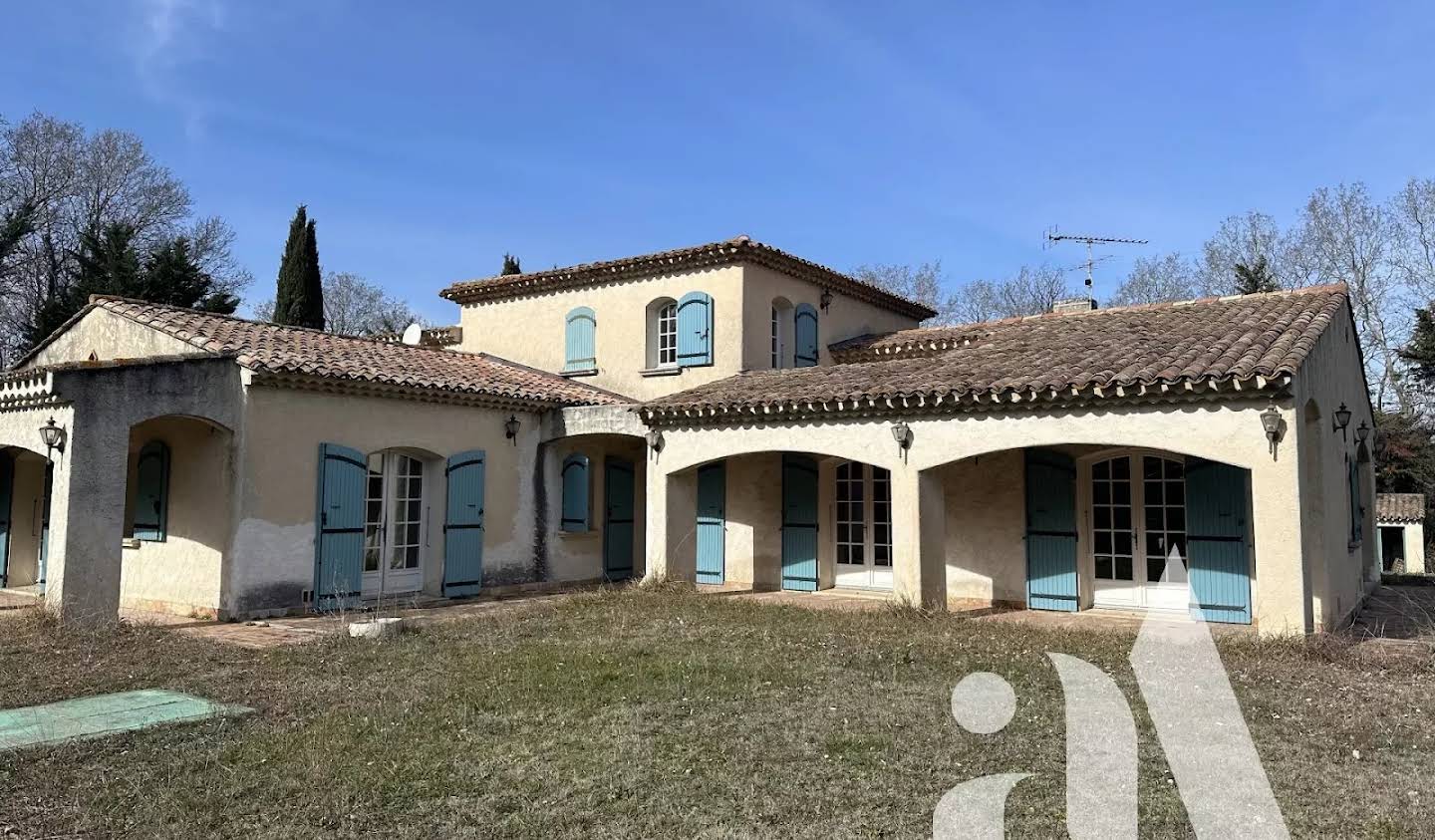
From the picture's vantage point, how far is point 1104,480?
1149 cm

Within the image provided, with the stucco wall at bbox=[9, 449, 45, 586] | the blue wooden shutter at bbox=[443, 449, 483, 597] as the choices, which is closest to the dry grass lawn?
the blue wooden shutter at bbox=[443, 449, 483, 597]

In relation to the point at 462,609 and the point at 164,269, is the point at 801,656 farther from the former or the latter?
the point at 164,269

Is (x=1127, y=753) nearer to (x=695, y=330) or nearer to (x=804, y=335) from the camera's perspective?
(x=695, y=330)

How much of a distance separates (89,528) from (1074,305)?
1451cm

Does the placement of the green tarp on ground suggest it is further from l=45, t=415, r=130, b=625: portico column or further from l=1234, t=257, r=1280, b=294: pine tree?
l=1234, t=257, r=1280, b=294: pine tree

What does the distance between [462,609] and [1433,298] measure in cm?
2816

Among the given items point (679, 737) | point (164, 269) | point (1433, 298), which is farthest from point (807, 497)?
point (1433, 298)

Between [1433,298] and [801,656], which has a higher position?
[1433,298]

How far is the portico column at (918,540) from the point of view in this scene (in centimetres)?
1100

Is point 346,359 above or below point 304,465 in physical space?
above

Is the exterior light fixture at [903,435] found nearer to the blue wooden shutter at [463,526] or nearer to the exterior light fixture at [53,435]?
the blue wooden shutter at [463,526]

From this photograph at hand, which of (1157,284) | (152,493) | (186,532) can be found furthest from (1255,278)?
(152,493)

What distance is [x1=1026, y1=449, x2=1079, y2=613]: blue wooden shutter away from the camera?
11.3 metres

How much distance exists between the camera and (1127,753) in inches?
221
